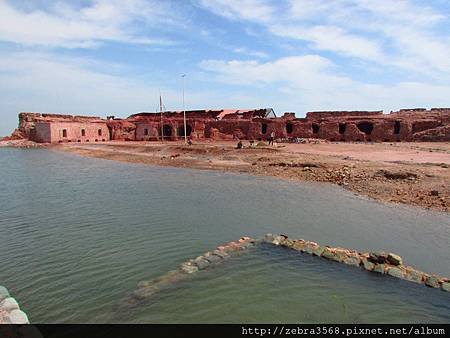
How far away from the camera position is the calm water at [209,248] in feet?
17.0

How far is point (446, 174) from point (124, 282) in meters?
13.3

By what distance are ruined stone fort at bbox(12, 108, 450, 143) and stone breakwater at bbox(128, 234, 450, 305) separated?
28.5m

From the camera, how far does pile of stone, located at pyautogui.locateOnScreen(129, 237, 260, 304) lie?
565 cm

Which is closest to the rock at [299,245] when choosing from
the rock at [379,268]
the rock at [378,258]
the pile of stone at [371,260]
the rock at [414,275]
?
the pile of stone at [371,260]

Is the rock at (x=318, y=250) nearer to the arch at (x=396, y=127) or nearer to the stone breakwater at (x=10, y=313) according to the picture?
the stone breakwater at (x=10, y=313)

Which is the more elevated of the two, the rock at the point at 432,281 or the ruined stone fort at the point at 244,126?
the ruined stone fort at the point at 244,126

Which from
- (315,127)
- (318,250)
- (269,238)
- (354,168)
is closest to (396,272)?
(318,250)

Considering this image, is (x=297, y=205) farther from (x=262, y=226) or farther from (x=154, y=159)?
(x=154, y=159)

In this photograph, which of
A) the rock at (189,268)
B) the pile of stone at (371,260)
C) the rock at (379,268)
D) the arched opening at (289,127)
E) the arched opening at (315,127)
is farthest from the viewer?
the arched opening at (289,127)

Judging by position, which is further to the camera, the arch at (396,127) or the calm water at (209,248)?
the arch at (396,127)
